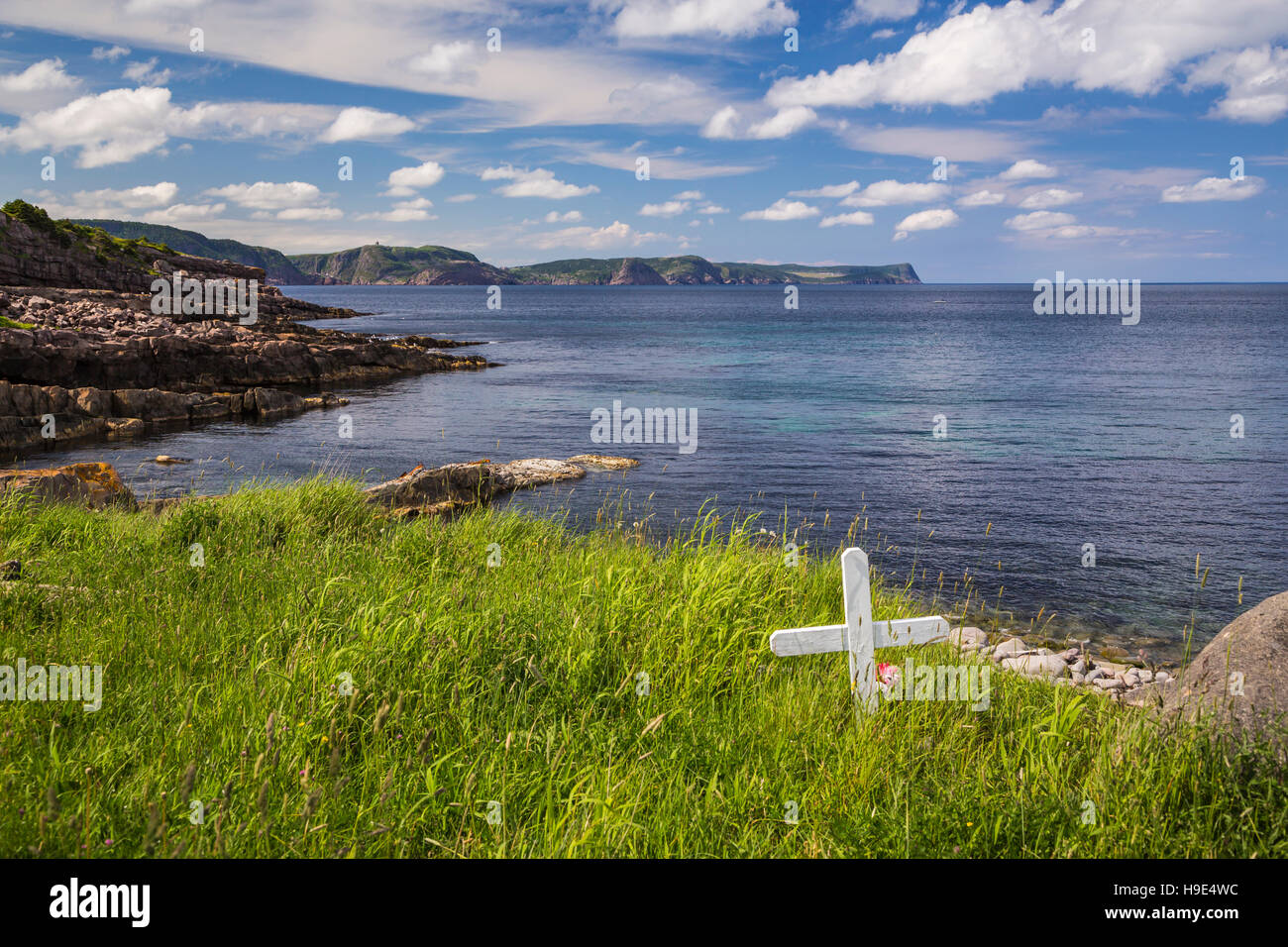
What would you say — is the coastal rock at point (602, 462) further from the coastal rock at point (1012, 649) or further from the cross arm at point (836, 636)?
the cross arm at point (836, 636)

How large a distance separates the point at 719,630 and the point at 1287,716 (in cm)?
366

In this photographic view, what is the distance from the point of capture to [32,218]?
71.1 metres

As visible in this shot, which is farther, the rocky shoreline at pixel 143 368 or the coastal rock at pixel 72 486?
the rocky shoreline at pixel 143 368

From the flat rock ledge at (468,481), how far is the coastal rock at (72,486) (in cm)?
426

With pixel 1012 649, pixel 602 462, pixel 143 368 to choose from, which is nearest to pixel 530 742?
pixel 1012 649

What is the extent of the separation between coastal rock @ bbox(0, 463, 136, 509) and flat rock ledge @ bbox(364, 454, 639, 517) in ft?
14.0

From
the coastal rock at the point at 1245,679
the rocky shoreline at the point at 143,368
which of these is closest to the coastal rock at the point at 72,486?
the coastal rock at the point at 1245,679

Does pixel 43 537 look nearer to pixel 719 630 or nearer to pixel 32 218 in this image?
pixel 719 630

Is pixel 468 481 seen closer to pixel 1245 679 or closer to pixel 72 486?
pixel 72 486

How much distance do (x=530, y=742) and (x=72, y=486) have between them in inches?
492

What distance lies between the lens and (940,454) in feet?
96.3

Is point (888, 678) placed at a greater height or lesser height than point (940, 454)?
lesser

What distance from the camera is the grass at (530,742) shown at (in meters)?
3.74

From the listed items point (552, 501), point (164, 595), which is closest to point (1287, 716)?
point (164, 595)
